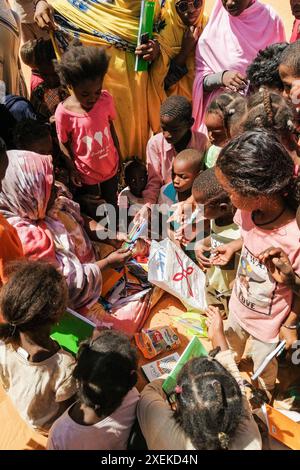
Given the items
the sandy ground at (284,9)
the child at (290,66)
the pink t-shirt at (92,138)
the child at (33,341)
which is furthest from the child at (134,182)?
the sandy ground at (284,9)

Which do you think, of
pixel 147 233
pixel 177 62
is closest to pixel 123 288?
pixel 147 233

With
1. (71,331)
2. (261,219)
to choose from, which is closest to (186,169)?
(261,219)

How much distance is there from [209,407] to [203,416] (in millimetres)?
43

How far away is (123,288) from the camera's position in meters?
3.03

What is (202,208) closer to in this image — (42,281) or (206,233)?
(206,233)

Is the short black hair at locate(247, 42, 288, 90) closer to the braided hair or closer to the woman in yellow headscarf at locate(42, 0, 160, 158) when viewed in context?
the woman in yellow headscarf at locate(42, 0, 160, 158)

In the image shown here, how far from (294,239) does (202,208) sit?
934mm

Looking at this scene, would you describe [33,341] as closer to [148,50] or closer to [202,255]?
[202,255]

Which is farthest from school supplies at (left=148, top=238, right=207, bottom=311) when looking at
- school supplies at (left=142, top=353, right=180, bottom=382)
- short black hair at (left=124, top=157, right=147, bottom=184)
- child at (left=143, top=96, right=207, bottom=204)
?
short black hair at (left=124, top=157, right=147, bottom=184)

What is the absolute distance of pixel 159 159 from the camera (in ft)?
11.4

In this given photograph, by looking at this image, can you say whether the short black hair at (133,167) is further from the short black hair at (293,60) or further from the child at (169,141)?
the short black hair at (293,60)

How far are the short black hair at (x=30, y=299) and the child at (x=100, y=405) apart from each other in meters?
0.25

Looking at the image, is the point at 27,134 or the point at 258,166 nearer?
the point at 258,166

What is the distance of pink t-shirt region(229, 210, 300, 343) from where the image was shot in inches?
75.4
